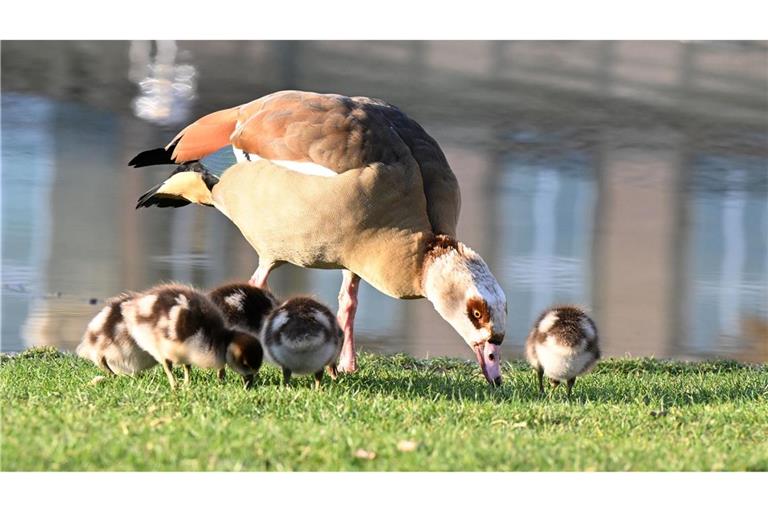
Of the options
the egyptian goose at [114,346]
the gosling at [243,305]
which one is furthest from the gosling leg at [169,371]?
the gosling at [243,305]

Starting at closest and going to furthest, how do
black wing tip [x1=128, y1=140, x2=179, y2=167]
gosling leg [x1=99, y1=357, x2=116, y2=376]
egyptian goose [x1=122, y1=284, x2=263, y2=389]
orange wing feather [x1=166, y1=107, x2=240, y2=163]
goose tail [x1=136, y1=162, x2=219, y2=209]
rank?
egyptian goose [x1=122, y1=284, x2=263, y2=389] < gosling leg [x1=99, y1=357, x2=116, y2=376] < orange wing feather [x1=166, y1=107, x2=240, y2=163] < goose tail [x1=136, y1=162, x2=219, y2=209] < black wing tip [x1=128, y1=140, x2=179, y2=167]

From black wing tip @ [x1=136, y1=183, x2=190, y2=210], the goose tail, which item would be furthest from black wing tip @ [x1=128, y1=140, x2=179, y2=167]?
black wing tip @ [x1=136, y1=183, x2=190, y2=210]

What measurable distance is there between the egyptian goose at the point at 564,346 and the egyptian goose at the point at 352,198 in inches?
10.4

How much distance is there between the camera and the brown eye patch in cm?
716

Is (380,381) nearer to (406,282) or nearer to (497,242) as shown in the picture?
(406,282)

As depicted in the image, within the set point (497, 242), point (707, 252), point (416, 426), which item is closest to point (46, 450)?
point (416, 426)

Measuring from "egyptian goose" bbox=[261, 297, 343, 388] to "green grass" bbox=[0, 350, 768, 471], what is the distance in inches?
7.3

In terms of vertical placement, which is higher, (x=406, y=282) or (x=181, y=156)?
(x=181, y=156)

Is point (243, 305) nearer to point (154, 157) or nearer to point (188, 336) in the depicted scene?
point (188, 336)

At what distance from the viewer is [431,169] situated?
802 centimetres

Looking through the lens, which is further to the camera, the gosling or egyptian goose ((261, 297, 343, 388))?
the gosling

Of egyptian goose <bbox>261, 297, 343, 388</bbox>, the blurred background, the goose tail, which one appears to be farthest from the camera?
the blurred background

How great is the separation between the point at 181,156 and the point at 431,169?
5.91 ft

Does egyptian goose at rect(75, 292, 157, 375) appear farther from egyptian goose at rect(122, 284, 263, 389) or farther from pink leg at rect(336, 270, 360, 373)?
pink leg at rect(336, 270, 360, 373)
